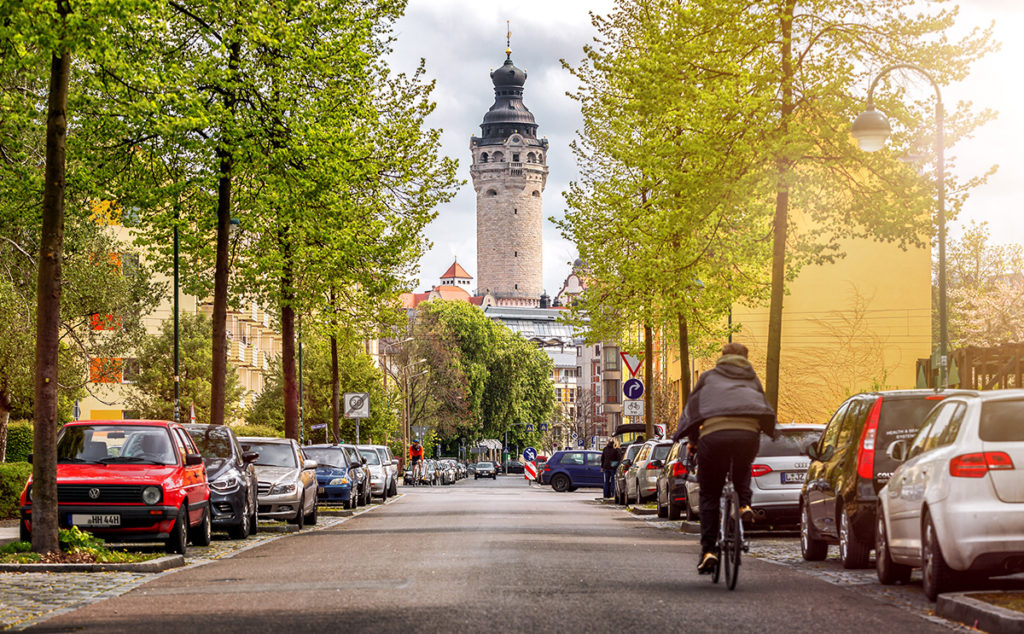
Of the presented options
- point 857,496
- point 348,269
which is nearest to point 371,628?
point 857,496

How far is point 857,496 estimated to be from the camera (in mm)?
14812

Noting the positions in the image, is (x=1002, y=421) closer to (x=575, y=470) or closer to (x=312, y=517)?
(x=312, y=517)

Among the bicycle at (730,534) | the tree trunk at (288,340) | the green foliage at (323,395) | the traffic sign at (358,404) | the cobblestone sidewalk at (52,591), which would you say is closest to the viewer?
the cobblestone sidewalk at (52,591)

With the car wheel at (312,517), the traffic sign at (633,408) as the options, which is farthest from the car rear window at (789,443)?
the traffic sign at (633,408)

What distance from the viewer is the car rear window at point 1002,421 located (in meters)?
11.4

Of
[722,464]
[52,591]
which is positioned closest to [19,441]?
[52,591]

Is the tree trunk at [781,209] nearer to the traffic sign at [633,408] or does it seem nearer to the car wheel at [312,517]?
the car wheel at [312,517]

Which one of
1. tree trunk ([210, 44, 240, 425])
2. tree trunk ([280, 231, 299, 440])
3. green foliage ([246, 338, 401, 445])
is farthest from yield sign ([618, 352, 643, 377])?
green foliage ([246, 338, 401, 445])

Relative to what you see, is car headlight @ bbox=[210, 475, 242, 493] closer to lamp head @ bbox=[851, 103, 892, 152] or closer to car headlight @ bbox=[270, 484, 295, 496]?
car headlight @ bbox=[270, 484, 295, 496]

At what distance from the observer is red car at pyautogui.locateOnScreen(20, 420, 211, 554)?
1836 centimetres

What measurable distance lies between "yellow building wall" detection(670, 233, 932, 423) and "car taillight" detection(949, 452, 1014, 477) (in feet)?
163

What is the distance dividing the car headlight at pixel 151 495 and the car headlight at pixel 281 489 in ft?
26.5

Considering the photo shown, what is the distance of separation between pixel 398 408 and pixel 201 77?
6884 centimetres

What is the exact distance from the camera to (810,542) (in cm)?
1669
